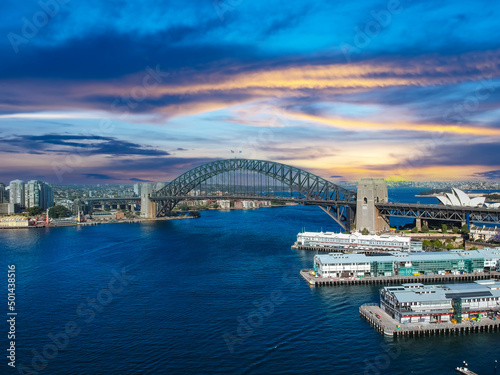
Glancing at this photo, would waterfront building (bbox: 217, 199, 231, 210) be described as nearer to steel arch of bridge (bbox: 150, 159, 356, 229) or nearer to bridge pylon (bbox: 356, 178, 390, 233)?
steel arch of bridge (bbox: 150, 159, 356, 229)

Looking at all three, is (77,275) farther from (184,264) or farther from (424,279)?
(424,279)

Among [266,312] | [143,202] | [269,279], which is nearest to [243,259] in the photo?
[269,279]

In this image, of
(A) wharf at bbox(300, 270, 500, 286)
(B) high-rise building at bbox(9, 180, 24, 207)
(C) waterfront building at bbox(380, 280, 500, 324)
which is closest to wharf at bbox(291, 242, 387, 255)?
(A) wharf at bbox(300, 270, 500, 286)

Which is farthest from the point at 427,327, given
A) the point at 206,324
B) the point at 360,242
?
the point at 360,242

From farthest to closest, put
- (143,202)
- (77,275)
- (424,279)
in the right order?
(143,202)
(77,275)
(424,279)

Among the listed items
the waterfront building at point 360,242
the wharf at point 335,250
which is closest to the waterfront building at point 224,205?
the wharf at point 335,250
